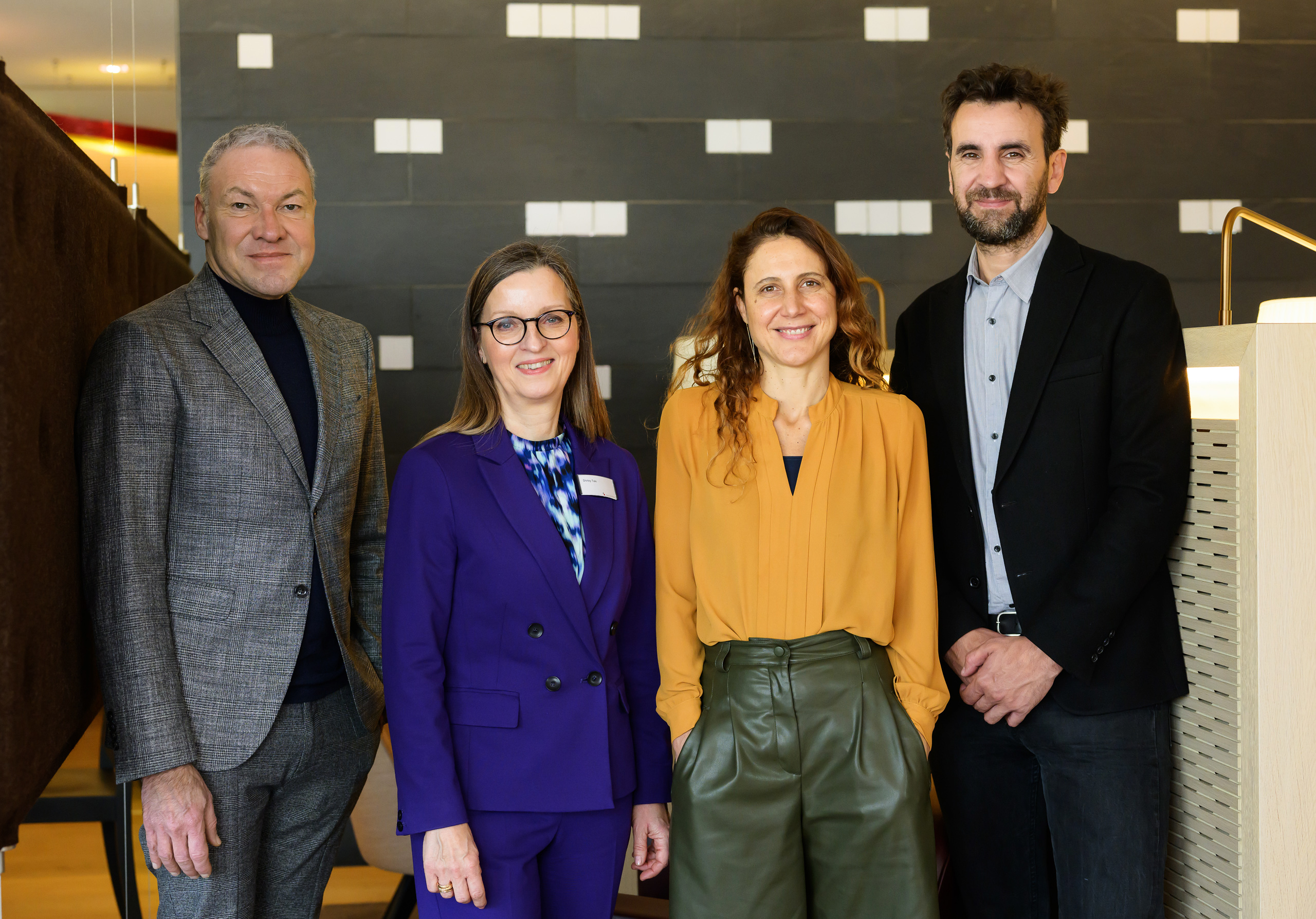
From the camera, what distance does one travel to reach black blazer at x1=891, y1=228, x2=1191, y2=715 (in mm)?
1858

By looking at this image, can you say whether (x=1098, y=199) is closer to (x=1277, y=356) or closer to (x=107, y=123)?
(x=1277, y=356)

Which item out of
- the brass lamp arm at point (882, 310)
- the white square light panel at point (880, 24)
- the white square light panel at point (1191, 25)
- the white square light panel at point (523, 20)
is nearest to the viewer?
the brass lamp arm at point (882, 310)

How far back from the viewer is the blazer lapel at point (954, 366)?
2.00 metres

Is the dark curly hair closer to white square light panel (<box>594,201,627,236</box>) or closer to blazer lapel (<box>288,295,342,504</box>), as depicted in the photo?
blazer lapel (<box>288,295,342,504</box>)

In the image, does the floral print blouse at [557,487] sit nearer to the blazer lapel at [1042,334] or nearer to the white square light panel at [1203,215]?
the blazer lapel at [1042,334]

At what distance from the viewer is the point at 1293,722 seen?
180cm

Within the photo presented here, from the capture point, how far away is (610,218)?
14.7 feet

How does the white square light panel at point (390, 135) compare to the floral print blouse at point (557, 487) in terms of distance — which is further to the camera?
the white square light panel at point (390, 135)

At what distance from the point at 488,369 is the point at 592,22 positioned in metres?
3.08

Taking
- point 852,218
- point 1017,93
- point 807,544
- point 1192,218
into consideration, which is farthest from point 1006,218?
point 1192,218

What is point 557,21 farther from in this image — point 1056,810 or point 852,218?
point 1056,810

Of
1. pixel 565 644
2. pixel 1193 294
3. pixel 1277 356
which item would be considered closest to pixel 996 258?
pixel 1277 356

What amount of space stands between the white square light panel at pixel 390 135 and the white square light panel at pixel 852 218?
A: 1.83 m

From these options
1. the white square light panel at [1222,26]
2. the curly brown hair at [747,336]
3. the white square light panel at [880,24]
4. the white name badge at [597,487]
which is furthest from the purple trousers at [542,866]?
the white square light panel at [1222,26]
